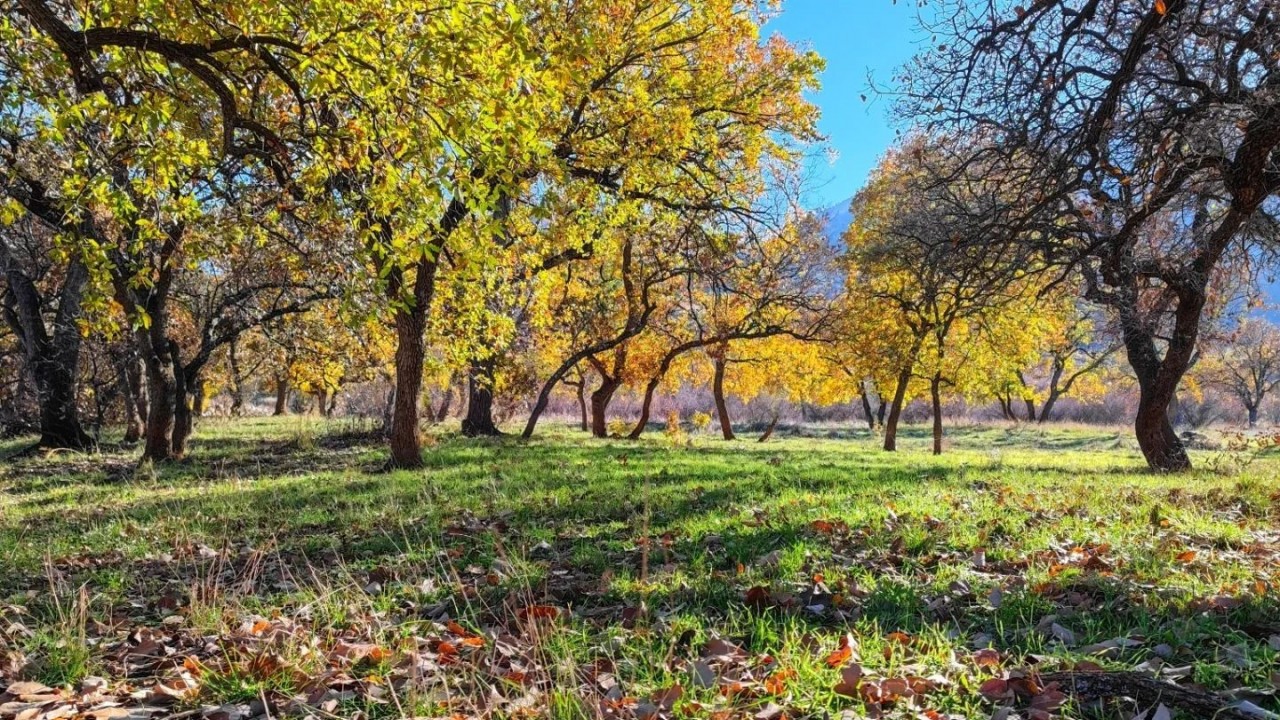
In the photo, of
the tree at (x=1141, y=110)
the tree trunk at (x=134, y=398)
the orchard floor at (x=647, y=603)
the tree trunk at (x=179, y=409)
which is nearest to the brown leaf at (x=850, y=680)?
the orchard floor at (x=647, y=603)

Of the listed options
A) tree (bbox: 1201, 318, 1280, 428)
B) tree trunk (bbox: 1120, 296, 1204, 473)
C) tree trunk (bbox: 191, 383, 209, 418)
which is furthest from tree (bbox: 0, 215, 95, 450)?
tree (bbox: 1201, 318, 1280, 428)

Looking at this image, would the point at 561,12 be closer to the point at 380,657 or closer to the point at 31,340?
the point at 380,657

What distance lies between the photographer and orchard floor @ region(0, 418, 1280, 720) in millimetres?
2568

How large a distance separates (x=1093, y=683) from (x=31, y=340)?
16.8m

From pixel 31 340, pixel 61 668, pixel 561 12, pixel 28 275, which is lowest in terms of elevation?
pixel 61 668

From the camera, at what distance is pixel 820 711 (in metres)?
2.42

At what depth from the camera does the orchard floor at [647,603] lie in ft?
8.43

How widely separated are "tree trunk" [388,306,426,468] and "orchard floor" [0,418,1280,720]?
2.90 m

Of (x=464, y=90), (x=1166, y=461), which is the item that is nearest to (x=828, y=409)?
(x=1166, y=461)

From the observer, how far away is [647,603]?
3639 millimetres

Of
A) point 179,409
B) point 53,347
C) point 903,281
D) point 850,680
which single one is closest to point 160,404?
point 179,409

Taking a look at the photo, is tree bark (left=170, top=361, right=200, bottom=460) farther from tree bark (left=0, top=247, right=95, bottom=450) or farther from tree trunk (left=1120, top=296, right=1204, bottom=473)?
tree trunk (left=1120, top=296, right=1204, bottom=473)

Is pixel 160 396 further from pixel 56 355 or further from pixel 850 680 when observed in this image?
pixel 850 680

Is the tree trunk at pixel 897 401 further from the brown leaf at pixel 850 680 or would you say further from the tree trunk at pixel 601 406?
the brown leaf at pixel 850 680
